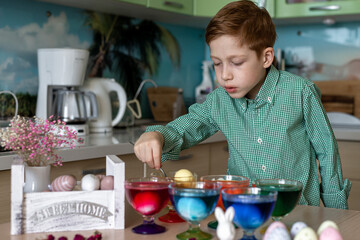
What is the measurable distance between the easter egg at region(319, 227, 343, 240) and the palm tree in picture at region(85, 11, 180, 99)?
2085 millimetres

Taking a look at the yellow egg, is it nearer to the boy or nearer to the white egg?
the white egg

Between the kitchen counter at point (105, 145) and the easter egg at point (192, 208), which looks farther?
the kitchen counter at point (105, 145)

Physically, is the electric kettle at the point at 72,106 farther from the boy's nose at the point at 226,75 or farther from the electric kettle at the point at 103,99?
the boy's nose at the point at 226,75

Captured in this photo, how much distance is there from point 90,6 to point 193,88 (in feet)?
3.62

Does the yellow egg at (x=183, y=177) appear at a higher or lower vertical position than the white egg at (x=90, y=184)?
higher

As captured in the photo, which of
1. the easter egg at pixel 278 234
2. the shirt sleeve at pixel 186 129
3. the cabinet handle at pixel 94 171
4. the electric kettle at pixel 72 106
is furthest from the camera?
the electric kettle at pixel 72 106

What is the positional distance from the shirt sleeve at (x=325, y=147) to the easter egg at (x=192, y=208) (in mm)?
670

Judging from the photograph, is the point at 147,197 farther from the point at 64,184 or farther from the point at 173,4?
the point at 173,4

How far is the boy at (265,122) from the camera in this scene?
1319 mm

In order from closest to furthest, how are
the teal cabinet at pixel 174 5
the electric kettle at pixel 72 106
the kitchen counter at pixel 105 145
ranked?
the kitchen counter at pixel 105 145, the electric kettle at pixel 72 106, the teal cabinet at pixel 174 5

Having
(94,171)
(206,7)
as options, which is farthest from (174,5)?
(94,171)

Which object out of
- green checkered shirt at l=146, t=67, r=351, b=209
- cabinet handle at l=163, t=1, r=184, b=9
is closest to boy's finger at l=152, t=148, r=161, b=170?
green checkered shirt at l=146, t=67, r=351, b=209

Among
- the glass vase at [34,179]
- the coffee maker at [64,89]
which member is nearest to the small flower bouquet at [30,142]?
the glass vase at [34,179]

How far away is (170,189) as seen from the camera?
0.88m
